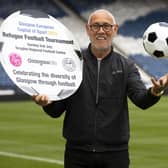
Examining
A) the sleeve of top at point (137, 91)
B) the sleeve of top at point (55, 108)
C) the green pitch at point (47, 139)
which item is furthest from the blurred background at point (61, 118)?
the sleeve of top at point (137, 91)

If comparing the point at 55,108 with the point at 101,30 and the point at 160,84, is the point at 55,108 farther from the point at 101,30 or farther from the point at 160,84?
the point at 160,84

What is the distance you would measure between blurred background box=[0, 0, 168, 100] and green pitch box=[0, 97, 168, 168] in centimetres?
1054

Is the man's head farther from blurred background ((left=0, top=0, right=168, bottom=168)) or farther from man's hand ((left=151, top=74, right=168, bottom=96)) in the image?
blurred background ((left=0, top=0, right=168, bottom=168))

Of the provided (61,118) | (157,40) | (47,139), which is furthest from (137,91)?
(61,118)

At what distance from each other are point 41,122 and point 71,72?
33.3ft

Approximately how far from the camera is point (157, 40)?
18.9 ft

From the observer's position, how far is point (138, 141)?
12086 mm

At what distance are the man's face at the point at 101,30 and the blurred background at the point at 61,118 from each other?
16.2 feet

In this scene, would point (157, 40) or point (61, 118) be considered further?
point (61, 118)

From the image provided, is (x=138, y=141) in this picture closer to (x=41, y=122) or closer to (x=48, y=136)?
(x=48, y=136)

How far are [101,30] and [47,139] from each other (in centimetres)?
774

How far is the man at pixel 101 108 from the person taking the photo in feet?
15.5

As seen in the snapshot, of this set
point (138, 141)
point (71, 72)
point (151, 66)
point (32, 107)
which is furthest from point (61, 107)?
point (151, 66)

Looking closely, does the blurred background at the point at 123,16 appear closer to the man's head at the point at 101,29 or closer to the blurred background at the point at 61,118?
the blurred background at the point at 61,118
